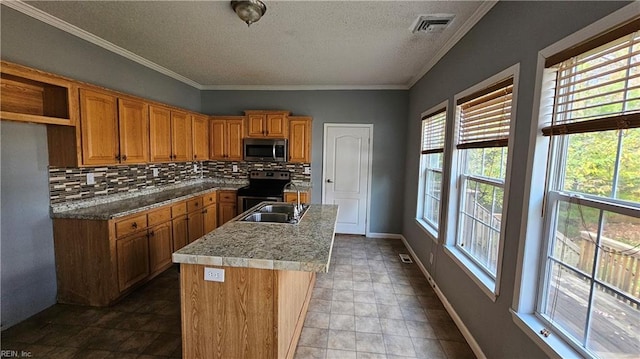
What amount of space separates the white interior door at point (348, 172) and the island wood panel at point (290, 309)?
2.56 metres

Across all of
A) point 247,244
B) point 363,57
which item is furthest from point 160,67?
point 247,244

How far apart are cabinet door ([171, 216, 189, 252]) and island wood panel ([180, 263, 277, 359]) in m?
1.98

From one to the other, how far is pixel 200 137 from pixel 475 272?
407cm

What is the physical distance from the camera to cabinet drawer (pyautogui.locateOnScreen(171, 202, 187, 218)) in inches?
125

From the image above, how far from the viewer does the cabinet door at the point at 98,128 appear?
2359 millimetres

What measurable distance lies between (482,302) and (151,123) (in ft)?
12.4

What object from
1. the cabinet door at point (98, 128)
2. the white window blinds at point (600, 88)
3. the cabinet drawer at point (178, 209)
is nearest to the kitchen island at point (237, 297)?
the white window blinds at point (600, 88)

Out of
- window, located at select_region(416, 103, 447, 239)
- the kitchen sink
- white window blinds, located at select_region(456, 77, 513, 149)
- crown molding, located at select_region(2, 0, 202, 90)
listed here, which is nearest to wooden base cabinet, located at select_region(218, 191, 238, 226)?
the kitchen sink

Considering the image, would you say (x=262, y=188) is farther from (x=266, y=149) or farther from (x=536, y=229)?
(x=536, y=229)

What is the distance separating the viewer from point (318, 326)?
7.30ft

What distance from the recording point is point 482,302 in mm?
1898

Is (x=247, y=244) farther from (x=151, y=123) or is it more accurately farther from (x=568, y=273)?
(x=151, y=123)

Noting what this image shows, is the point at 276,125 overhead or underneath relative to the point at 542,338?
overhead

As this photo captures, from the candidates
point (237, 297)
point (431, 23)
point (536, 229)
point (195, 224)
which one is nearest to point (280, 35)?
point (431, 23)
